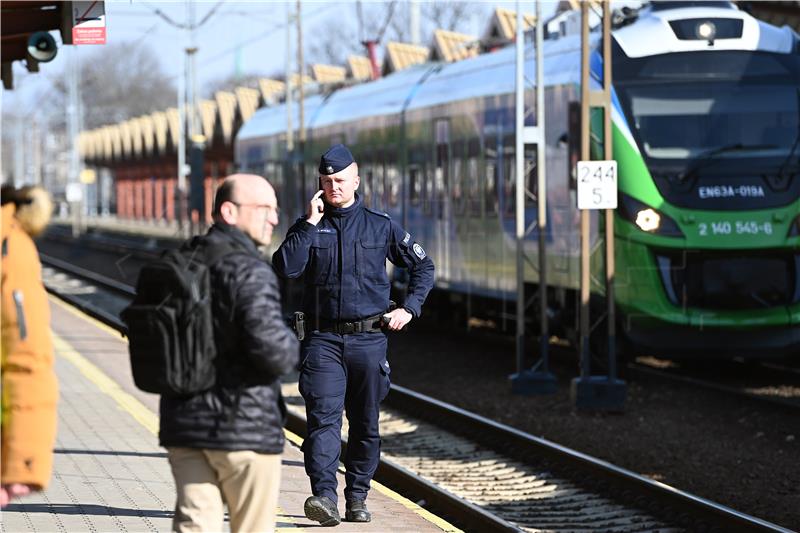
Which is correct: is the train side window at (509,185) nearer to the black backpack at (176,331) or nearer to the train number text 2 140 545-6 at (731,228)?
the train number text 2 140 545-6 at (731,228)

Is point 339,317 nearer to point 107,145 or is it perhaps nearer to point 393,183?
point 393,183

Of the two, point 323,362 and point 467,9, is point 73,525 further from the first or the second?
point 467,9

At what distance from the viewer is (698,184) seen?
15445 mm

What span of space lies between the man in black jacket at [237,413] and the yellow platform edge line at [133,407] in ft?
10.5

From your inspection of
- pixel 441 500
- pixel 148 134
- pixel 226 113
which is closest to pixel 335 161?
pixel 441 500

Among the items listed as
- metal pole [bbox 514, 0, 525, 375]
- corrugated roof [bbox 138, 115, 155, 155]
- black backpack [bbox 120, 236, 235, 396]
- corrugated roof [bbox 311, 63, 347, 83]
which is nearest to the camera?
black backpack [bbox 120, 236, 235, 396]

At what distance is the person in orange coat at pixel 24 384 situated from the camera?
15.4ft

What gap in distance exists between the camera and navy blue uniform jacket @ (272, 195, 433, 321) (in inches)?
309

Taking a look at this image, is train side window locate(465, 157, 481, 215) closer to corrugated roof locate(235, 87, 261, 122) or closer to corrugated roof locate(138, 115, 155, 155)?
corrugated roof locate(235, 87, 261, 122)

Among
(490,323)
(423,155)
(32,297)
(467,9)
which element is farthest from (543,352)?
(467,9)

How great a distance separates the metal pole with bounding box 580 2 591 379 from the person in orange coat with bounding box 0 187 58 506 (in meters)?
9.88

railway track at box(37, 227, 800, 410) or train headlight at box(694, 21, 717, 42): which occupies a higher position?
train headlight at box(694, 21, 717, 42)

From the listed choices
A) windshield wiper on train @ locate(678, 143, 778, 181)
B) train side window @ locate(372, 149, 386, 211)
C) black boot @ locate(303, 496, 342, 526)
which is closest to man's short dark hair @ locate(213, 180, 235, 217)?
black boot @ locate(303, 496, 342, 526)

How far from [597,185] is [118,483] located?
20.0 feet
